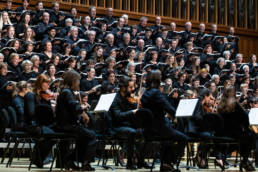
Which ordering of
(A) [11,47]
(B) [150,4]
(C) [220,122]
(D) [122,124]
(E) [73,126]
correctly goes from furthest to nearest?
(B) [150,4], (A) [11,47], (D) [122,124], (C) [220,122], (E) [73,126]

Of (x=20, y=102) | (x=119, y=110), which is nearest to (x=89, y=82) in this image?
(x=20, y=102)

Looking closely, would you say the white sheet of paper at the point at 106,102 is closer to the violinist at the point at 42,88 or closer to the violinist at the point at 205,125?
the violinist at the point at 42,88

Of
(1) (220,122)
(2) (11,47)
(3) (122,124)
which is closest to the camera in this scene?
(1) (220,122)

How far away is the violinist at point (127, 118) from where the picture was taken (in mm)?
6227

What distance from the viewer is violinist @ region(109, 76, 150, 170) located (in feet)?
20.4

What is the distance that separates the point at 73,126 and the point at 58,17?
18.2 feet

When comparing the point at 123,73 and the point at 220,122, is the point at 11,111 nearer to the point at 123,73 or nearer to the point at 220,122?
the point at 220,122

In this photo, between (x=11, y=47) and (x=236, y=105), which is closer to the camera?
(x=236, y=105)

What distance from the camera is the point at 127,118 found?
6305mm

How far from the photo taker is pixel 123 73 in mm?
9617

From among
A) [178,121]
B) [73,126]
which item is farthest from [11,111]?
[178,121]

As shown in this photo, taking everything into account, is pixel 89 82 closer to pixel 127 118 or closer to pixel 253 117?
pixel 127 118

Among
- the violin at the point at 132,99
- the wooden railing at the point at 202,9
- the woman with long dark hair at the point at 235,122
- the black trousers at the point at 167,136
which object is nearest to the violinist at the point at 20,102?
the violin at the point at 132,99

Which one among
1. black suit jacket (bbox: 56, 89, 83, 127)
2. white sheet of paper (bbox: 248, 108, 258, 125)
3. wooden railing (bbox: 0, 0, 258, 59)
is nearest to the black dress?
white sheet of paper (bbox: 248, 108, 258, 125)
